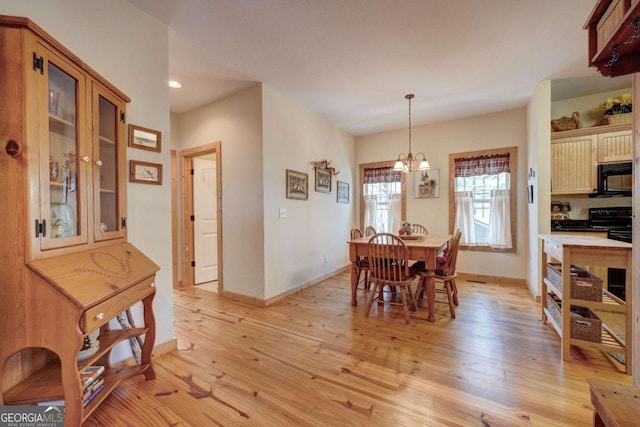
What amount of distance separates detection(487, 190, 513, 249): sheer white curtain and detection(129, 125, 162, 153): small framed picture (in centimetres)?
454

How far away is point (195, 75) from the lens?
287cm

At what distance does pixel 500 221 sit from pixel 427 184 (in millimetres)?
1250

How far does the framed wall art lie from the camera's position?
4551mm

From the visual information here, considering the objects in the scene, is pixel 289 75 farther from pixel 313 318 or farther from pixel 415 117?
pixel 313 318

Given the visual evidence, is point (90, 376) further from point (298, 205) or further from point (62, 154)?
point (298, 205)

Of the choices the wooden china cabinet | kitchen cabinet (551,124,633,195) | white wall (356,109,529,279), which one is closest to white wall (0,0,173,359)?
the wooden china cabinet

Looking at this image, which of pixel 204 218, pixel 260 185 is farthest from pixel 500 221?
pixel 204 218

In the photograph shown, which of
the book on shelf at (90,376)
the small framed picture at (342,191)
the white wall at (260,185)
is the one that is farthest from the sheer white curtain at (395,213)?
the book on shelf at (90,376)

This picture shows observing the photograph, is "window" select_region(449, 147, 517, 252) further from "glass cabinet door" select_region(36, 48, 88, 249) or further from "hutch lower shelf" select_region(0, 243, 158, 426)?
"glass cabinet door" select_region(36, 48, 88, 249)

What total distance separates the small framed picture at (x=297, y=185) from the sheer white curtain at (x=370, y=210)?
5.96ft

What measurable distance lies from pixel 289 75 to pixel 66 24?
6.14ft

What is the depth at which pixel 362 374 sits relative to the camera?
1800 millimetres

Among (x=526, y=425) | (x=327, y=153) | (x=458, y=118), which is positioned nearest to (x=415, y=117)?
(x=458, y=118)

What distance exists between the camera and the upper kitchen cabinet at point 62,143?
1086 mm
